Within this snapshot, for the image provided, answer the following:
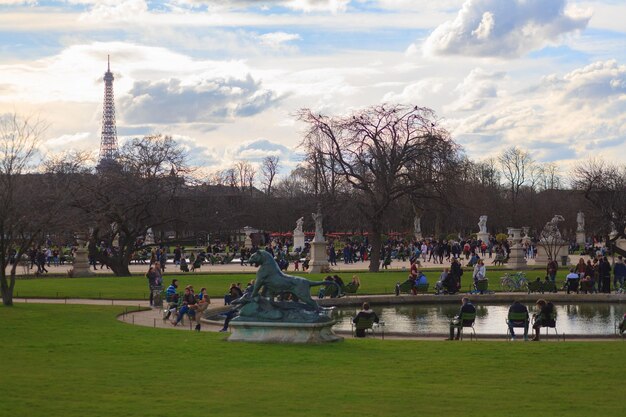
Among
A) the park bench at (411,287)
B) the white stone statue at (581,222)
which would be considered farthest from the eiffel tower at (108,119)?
the park bench at (411,287)

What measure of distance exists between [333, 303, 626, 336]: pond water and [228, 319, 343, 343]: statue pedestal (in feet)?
12.5

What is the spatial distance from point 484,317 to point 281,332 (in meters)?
10.8

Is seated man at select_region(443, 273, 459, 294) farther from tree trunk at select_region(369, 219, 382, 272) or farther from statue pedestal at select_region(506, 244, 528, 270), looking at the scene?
statue pedestal at select_region(506, 244, 528, 270)

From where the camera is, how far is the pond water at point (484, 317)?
90.3ft

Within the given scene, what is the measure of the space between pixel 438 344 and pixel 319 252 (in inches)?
1158

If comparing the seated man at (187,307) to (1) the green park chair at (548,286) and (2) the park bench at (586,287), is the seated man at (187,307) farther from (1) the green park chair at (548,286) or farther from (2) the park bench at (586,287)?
(2) the park bench at (586,287)

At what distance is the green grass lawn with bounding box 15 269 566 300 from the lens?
38281 millimetres

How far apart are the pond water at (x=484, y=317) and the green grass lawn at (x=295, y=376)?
4.89 metres

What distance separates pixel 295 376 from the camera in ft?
57.5

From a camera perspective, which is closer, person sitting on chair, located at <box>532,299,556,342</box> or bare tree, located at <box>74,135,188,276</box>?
person sitting on chair, located at <box>532,299,556,342</box>

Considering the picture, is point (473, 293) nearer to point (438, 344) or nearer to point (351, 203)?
point (351, 203)

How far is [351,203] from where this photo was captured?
1927 inches

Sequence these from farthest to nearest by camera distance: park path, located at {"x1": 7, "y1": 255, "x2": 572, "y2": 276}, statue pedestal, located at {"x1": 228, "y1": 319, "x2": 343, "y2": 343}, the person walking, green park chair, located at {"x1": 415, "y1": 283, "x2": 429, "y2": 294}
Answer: park path, located at {"x1": 7, "y1": 255, "x2": 572, "y2": 276} → the person walking → green park chair, located at {"x1": 415, "y1": 283, "x2": 429, "y2": 294} → statue pedestal, located at {"x1": 228, "y1": 319, "x2": 343, "y2": 343}

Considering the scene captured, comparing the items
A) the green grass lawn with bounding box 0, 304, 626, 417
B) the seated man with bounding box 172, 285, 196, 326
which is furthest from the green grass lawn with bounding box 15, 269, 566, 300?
the green grass lawn with bounding box 0, 304, 626, 417
